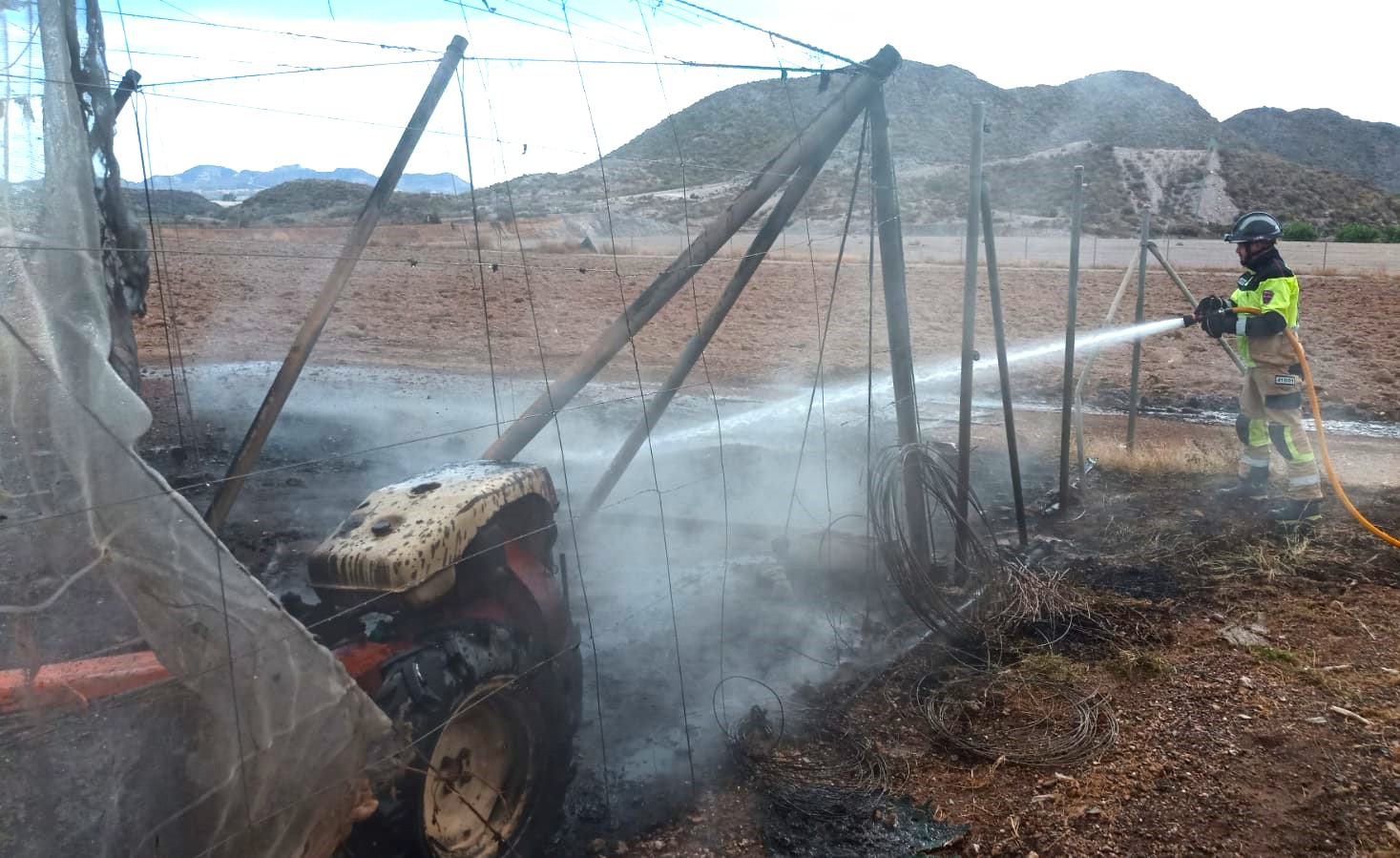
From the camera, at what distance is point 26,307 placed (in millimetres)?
2422

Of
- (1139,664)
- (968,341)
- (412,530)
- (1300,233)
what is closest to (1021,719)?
(1139,664)

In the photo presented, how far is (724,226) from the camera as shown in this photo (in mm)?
5539

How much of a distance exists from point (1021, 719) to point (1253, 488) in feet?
15.0

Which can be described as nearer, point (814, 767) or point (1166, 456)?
point (814, 767)

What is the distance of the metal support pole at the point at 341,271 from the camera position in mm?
4957

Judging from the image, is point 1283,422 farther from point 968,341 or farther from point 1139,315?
point 968,341

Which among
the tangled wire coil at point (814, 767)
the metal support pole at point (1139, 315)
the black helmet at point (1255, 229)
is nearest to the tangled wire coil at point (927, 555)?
the tangled wire coil at point (814, 767)

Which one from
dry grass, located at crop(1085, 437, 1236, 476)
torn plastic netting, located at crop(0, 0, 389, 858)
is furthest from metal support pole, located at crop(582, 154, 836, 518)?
dry grass, located at crop(1085, 437, 1236, 476)

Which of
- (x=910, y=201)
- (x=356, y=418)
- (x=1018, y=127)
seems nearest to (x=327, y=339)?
(x=356, y=418)

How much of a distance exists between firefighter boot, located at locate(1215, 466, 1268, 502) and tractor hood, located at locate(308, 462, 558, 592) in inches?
260

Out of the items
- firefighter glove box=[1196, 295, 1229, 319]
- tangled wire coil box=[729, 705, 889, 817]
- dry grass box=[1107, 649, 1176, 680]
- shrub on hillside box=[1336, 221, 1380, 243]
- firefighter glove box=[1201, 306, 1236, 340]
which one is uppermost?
shrub on hillside box=[1336, 221, 1380, 243]

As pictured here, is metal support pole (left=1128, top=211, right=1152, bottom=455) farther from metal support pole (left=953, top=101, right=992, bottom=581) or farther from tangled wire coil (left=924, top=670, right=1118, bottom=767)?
tangled wire coil (left=924, top=670, right=1118, bottom=767)

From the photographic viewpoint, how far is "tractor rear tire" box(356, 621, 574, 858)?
3.23 metres

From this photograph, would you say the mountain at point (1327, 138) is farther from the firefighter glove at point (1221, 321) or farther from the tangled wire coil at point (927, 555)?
the tangled wire coil at point (927, 555)
